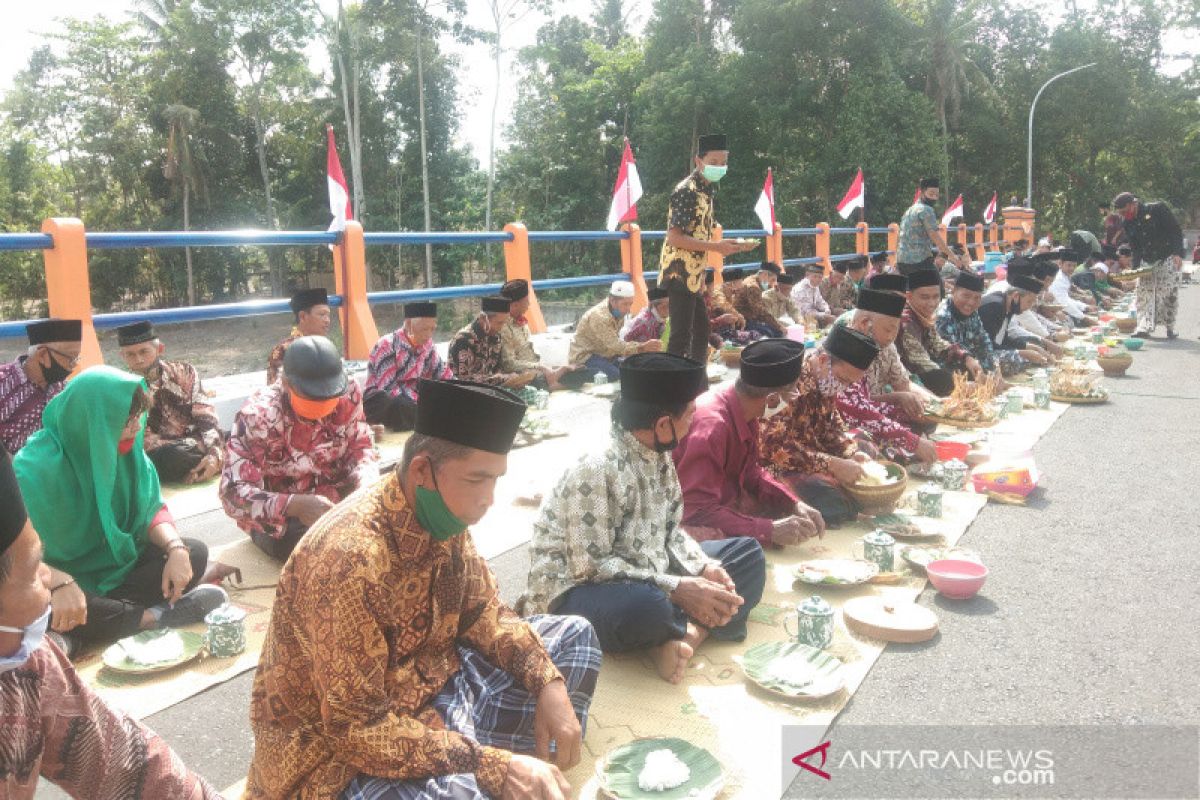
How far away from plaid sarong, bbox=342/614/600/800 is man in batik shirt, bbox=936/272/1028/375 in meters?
5.26

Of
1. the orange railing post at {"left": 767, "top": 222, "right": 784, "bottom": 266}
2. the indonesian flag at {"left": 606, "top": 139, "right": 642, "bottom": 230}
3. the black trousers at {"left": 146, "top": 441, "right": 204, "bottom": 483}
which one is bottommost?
the black trousers at {"left": 146, "top": 441, "right": 204, "bottom": 483}

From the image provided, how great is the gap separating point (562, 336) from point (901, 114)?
19482 mm

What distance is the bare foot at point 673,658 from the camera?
2.63 meters

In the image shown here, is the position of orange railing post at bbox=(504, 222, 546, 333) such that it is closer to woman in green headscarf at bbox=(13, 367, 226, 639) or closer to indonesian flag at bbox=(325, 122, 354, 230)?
indonesian flag at bbox=(325, 122, 354, 230)

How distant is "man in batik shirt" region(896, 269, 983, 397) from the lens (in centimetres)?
604

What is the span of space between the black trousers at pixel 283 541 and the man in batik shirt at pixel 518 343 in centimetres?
339

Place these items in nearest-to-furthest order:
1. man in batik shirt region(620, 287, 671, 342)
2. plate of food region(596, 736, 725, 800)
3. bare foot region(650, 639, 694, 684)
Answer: plate of food region(596, 736, 725, 800), bare foot region(650, 639, 694, 684), man in batik shirt region(620, 287, 671, 342)

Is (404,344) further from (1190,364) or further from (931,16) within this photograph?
(931,16)

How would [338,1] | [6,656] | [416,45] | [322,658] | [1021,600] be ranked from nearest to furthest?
[6,656] → [322,658] → [1021,600] → [338,1] → [416,45]

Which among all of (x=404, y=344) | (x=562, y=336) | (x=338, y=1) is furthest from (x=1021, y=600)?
(x=338, y=1)

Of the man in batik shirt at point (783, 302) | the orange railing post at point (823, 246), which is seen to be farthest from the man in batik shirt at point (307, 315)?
the orange railing post at point (823, 246)

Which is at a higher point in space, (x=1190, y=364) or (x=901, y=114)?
(x=901, y=114)

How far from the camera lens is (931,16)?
27.0m

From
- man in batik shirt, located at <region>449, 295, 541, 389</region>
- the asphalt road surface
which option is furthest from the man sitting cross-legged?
man in batik shirt, located at <region>449, 295, 541, 389</region>
